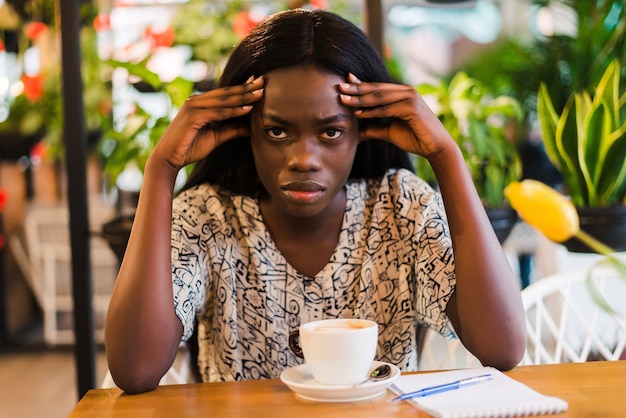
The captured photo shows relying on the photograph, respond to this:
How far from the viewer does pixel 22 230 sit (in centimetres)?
467

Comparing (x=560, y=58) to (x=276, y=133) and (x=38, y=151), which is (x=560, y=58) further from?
(x=276, y=133)

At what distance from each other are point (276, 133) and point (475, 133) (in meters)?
0.97

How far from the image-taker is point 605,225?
6.58 feet

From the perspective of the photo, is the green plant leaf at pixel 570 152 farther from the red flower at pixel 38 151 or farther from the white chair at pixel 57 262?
the red flower at pixel 38 151

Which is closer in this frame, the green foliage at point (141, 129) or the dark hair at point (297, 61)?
the dark hair at point (297, 61)

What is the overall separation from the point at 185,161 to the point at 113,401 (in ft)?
1.43

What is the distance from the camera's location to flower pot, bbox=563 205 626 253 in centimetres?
200

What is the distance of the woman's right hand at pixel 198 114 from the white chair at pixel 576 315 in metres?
0.58

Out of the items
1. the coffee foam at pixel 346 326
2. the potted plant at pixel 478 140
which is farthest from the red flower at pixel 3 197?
the coffee foam at pixel 346 326

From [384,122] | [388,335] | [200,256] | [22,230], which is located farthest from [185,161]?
[22,230]

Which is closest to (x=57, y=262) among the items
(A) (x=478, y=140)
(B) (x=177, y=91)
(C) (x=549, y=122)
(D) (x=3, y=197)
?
(D) (x=3, y=197)

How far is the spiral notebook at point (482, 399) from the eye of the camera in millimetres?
927

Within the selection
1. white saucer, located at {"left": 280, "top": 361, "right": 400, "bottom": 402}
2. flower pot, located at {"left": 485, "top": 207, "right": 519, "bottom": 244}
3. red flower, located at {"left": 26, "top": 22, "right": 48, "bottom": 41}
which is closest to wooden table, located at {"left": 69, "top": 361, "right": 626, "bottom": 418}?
white saucer, located at {"left": 280, "top": 361, "right": 400, "bottom": 402}

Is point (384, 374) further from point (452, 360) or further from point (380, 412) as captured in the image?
point (452, 360)
